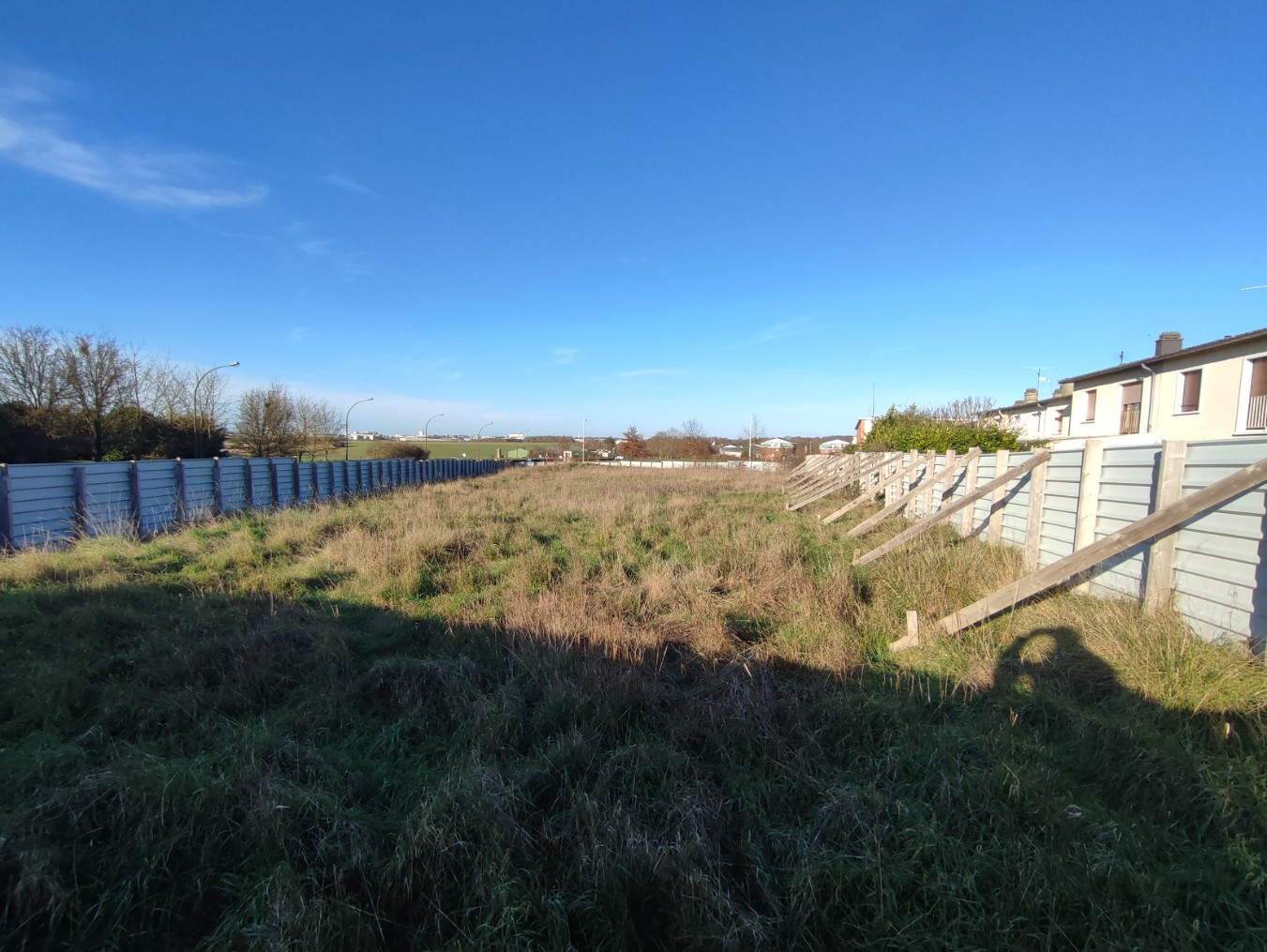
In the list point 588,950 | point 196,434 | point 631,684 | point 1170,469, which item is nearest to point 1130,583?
point 1170,469

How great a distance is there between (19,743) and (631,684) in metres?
3.59

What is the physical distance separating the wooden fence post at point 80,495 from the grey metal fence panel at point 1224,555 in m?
14.1

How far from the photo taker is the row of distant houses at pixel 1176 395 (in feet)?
55.7

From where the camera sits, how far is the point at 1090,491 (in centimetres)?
498

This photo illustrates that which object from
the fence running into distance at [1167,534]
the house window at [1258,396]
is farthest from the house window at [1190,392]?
the fence running into distance at [1167,534]

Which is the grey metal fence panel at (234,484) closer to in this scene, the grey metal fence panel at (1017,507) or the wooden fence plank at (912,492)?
the wooden fence plank at (912,492)

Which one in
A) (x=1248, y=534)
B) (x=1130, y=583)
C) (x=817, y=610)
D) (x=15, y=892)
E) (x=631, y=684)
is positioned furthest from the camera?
(x=817, y=610)

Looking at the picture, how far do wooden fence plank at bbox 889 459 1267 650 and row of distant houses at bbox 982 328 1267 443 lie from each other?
13.1m

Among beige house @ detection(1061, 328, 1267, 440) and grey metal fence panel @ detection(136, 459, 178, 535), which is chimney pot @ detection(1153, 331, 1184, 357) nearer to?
beige house @ detection(1061, 328, 1267, 440)

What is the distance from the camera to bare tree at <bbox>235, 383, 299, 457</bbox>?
118 ft

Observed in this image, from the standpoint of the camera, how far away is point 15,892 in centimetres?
188

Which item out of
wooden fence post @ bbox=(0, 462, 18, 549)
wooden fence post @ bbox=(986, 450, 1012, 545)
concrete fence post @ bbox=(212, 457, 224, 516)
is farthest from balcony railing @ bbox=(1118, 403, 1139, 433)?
wooden fence post @ bbox=(0, 462, 18, 549)

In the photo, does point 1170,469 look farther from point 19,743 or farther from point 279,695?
point 19,743

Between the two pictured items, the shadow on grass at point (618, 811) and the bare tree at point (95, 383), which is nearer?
the shadow on grass at point (618, 811)
